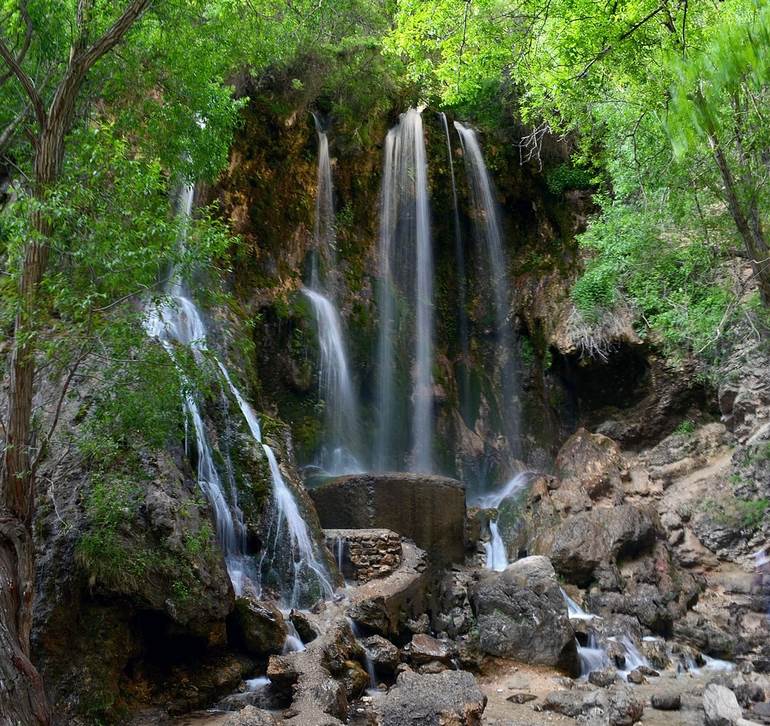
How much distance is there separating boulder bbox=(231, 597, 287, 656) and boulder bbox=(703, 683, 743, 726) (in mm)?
4740

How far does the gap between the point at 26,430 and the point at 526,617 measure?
7317 mm

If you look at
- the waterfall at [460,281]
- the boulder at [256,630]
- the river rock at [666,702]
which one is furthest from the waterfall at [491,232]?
the boulder at [256,630]

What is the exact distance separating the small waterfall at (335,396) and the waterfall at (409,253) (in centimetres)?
159

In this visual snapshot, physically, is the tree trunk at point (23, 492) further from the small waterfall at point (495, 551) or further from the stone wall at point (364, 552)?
the small waterfall at point (495, 551)

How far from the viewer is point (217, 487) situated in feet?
30.9

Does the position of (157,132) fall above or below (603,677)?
above

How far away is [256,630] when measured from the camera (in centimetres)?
784

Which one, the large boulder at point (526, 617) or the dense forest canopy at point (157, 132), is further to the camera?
the large boulder at point (526, 617)

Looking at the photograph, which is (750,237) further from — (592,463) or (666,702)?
(592,463)

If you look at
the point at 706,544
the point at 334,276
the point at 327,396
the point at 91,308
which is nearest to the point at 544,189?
the point at 334,276

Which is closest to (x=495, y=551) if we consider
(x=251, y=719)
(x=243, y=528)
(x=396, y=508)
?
(x=396, y=508)

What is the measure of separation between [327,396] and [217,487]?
6.78 metres

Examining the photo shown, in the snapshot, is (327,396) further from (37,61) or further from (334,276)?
(37,61)

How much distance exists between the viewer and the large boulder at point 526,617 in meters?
9.51
